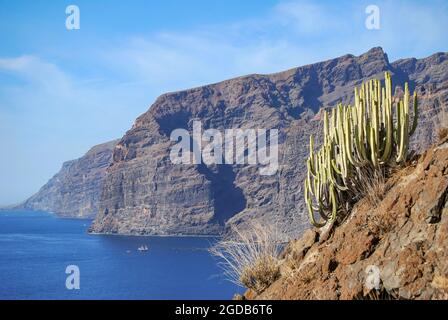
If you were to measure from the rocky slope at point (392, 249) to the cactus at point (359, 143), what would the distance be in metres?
0.39

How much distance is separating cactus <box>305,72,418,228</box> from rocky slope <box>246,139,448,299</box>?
387 millimetres

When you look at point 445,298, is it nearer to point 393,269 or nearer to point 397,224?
point 393,269

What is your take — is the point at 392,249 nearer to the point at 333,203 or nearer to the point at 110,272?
the point at 333,203

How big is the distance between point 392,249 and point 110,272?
365ft

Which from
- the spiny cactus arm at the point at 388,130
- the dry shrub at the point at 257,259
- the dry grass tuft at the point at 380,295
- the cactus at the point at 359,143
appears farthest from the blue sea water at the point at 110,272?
the dry grass tuft at the point at 380,295

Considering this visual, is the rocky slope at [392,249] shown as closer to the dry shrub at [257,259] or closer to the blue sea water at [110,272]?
the dry shrub at [257,259]

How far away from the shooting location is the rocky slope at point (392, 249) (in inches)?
240

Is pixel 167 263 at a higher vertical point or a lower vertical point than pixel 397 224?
lower

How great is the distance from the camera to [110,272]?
369 feet

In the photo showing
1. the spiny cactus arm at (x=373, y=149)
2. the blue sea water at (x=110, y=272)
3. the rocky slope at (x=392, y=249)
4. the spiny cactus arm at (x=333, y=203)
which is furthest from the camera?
the blue sea water at (x=110, y=272)

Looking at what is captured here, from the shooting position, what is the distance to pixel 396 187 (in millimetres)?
7414

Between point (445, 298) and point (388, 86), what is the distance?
136 inches

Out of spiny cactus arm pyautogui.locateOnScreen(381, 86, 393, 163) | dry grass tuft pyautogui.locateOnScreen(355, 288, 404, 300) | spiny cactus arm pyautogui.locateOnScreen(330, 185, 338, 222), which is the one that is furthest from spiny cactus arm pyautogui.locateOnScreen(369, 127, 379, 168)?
dry grass tuft pyautogui.locateOnScreen(355, 288, 404, 300)
